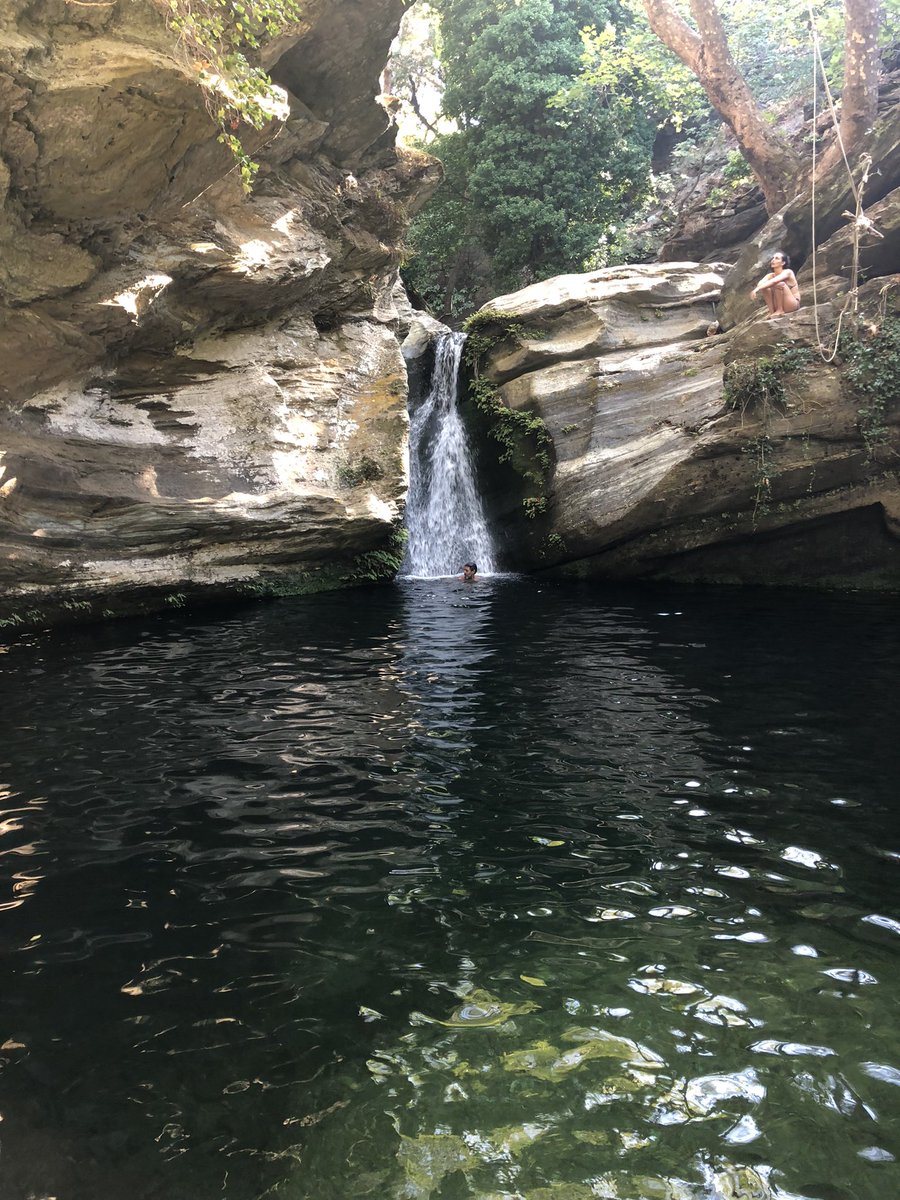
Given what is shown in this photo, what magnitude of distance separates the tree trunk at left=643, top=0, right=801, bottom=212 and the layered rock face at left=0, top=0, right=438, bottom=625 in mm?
6750

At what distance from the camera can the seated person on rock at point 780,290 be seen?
14273mm

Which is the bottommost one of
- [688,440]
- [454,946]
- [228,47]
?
[454,946]

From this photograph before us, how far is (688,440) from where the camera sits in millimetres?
14469

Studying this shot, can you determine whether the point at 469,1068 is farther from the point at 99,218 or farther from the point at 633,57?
the point at 633,57

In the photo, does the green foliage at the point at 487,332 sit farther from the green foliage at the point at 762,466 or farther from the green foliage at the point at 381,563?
the green foliage at the point at 762,466

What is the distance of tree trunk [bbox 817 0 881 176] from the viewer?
44.3 ft

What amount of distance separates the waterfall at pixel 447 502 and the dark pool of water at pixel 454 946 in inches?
447

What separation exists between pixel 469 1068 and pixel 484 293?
91.6 ft

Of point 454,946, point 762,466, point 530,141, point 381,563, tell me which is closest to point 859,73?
point 762,466

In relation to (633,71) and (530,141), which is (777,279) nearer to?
(530,141)

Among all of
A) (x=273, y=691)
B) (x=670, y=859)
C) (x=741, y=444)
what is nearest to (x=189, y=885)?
(x=670, y=859)

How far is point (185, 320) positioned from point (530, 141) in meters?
16.6

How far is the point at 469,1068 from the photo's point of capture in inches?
103

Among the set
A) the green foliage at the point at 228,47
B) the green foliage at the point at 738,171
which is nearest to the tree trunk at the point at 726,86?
the green foliage at the point at 738,171
